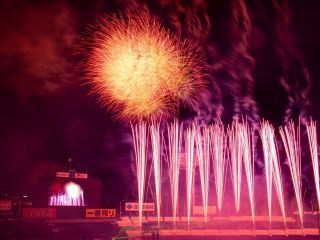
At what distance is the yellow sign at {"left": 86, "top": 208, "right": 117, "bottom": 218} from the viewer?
29766 mm

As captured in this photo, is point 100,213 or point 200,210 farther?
point 200,210

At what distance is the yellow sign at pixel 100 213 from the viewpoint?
1172 inches

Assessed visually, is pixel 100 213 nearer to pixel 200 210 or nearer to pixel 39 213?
pixel 39 213

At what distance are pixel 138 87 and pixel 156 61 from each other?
181 centimetres

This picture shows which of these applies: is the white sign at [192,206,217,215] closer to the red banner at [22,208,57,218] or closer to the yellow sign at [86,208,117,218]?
Answer: the yellow sign at [86,208,117,218]

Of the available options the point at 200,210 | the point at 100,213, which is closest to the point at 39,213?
the point at 100,213

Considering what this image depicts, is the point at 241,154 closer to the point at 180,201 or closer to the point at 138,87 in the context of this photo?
the point at 138,87

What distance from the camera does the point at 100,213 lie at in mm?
29969

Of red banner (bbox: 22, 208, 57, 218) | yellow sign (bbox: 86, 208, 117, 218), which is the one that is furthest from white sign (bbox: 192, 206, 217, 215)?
red banner (bbox: 22, 208, 57, 218)

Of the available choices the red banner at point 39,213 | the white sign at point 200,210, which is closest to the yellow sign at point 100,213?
the red banner at point 39,213

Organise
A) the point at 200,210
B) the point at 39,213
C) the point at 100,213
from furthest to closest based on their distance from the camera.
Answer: the point at 200,210, the point at 100,213, the point at 39,213

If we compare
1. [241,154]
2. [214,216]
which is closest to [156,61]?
[241,154]

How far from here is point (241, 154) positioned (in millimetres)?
25906

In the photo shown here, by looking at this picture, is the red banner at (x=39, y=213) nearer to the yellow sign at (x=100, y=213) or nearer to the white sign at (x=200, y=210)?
the yellow sign at (x=100, y=213)
